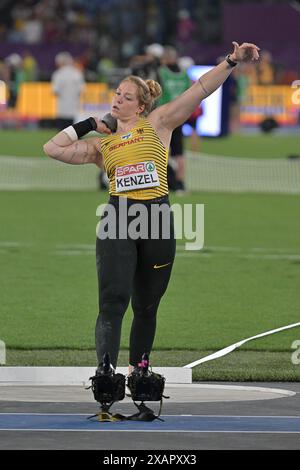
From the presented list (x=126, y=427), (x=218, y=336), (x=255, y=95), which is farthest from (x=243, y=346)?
(x=255, y=95)

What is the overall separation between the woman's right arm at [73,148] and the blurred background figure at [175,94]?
14.8m

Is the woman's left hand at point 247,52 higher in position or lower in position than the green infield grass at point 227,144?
lower

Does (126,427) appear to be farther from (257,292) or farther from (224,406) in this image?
(257,292)

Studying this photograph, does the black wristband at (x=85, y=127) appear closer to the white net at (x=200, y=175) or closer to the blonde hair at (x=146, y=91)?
the blonde hair at (x=146, y=91)

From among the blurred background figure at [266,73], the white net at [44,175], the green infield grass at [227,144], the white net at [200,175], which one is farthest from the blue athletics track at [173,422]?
the blurred background figure at [266,73]

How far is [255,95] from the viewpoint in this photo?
47312mm

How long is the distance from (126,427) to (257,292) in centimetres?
686

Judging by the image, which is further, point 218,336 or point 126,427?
point 218,336

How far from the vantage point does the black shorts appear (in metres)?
23.8

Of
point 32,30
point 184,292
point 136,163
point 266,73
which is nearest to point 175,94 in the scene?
point 184,292

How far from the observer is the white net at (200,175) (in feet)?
94.3

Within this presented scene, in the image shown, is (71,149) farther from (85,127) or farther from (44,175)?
(44,175)

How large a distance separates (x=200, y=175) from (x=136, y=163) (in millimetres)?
20685

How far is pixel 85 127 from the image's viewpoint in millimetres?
9039
